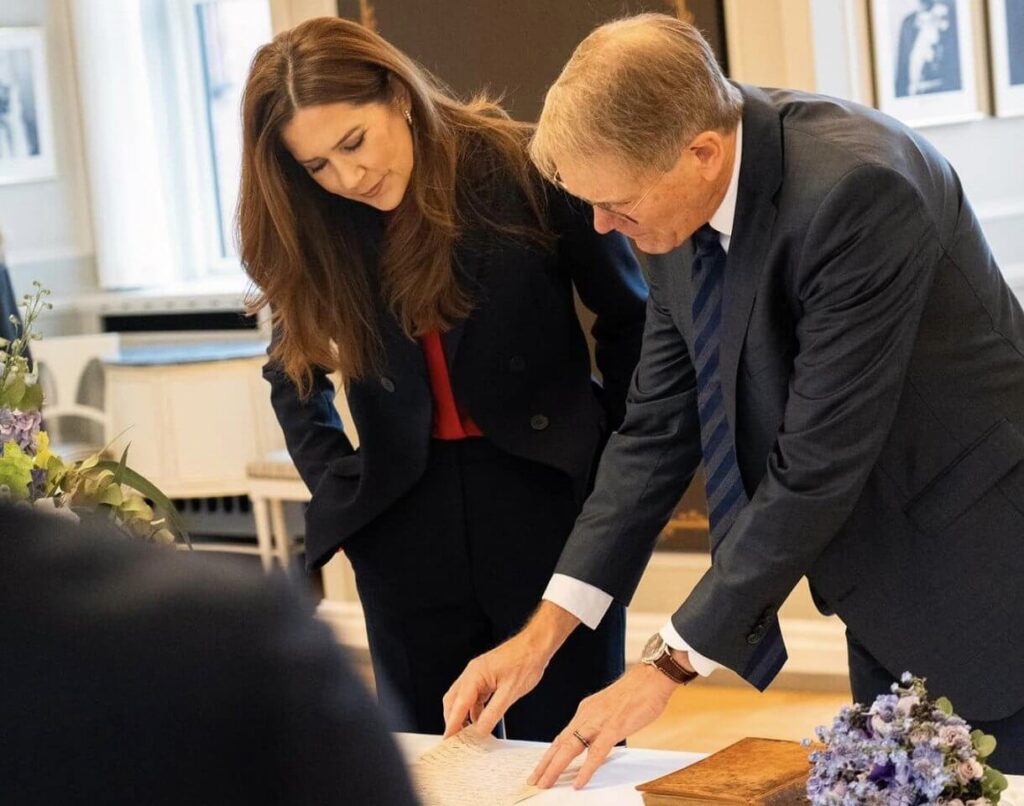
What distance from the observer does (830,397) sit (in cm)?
161

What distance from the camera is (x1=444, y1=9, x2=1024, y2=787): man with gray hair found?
158cm

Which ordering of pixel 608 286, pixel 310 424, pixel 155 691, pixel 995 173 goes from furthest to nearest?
1. pixel 995 173
2. pixel 310 424
3. pixel 608 286
4. pixel 155 691

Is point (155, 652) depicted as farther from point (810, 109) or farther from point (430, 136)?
point (430, 136)

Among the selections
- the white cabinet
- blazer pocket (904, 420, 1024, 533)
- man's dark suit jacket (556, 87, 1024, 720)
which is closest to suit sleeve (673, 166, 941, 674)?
man's dark suit jacket (556, 87, 1024, 720)

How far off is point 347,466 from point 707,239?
854mm

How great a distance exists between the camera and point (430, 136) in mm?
2205

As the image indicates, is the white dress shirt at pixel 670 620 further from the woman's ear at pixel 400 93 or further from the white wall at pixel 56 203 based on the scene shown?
the white wall at pixel 56 203

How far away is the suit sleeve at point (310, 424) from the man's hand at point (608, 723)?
881 millimetres

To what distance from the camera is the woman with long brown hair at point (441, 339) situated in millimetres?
2205

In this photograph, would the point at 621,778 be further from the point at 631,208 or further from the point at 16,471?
the point at 16,471

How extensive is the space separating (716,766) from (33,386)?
0.93 m

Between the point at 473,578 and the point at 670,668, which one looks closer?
the point at 670,668

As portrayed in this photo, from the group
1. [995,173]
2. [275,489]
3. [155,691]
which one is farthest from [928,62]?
[155,691]

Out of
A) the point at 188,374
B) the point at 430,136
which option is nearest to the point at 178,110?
the point at 188,374
